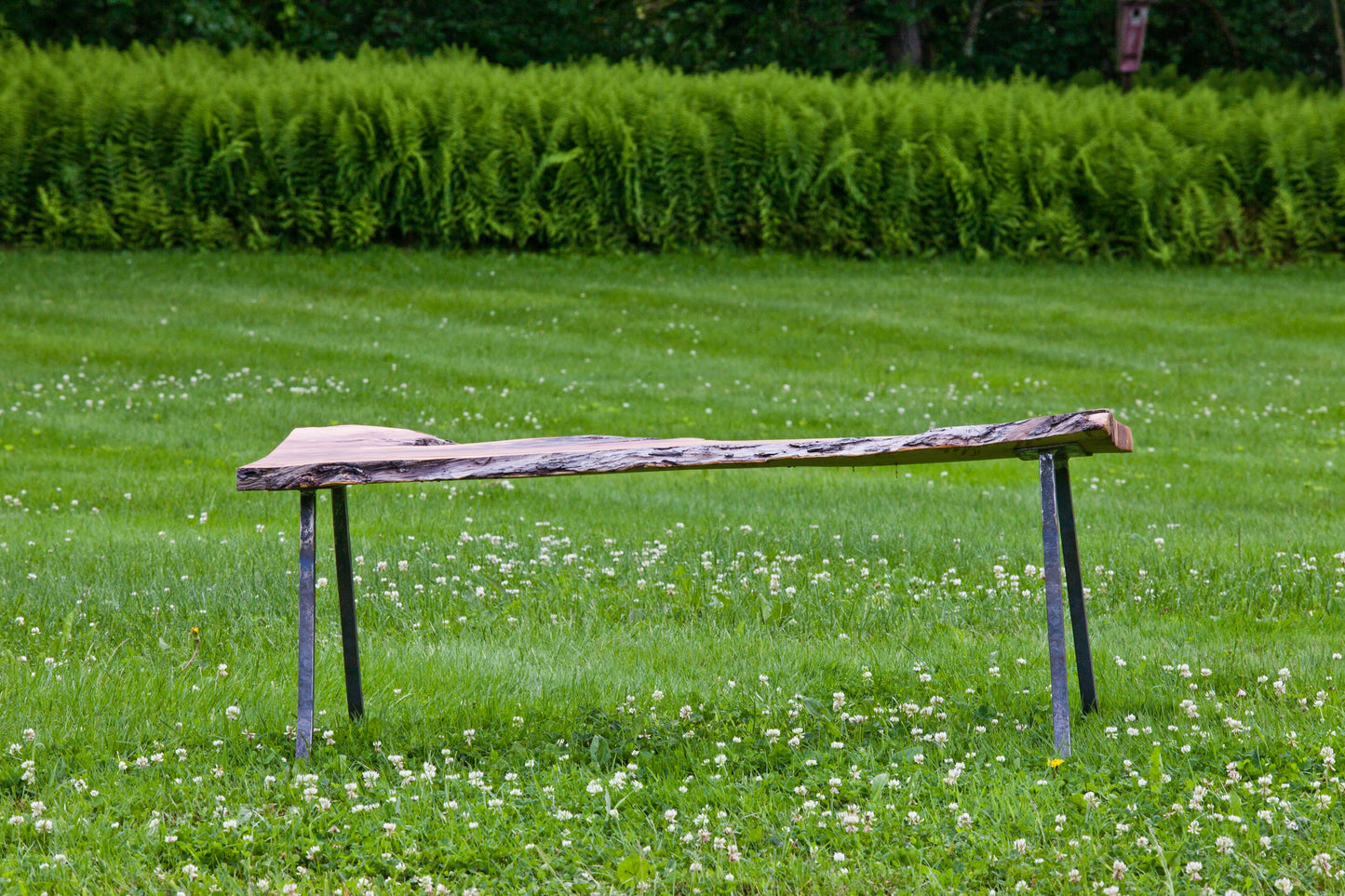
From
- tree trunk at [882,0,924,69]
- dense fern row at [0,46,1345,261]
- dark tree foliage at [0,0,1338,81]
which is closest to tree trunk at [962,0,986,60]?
dark tree foliage at [0,0,1338,81]

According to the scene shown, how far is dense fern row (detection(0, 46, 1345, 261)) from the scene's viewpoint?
15234 mm

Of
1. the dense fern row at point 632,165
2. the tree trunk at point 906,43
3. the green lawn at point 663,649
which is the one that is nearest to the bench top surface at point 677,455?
the green lawn at point 663,649

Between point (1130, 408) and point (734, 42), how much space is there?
57.4 feet

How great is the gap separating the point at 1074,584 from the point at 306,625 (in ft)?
7.07

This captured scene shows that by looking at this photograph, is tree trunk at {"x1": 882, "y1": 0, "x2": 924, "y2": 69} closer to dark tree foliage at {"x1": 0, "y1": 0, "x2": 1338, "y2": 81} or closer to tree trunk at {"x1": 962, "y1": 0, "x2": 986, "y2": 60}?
dark tree foliage at {"x1": 0, "y1": 0, "x2": 1338, "y2": 81}

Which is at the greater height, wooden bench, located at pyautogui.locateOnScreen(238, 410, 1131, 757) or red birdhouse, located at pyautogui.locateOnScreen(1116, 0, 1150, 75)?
red birdhouse, located at pyautogui.locateOnScreen(1116, 0, 1150, 75)

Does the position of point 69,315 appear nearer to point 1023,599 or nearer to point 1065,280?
point 1023,599

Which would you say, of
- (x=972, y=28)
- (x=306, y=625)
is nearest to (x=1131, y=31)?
(x=972, y=28)

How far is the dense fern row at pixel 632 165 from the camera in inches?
600

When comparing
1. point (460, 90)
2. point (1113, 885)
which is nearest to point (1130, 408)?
point (1113, 885)

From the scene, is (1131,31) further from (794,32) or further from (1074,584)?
(1074,584)

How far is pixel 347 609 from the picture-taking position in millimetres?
3426

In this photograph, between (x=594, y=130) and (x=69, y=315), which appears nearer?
(x=69, y=315)

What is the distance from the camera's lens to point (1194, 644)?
13.5 ft
